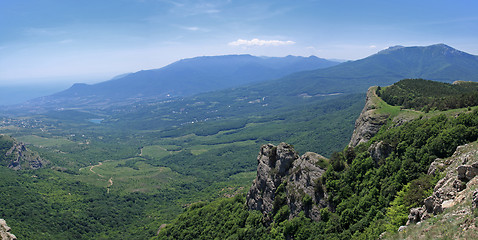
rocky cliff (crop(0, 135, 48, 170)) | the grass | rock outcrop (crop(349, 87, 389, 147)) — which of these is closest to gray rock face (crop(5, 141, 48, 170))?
rocky cliff (crop(0, 135, 48, 170))

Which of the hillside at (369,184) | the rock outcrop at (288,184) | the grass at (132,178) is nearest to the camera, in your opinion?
the hillside at (369,184)

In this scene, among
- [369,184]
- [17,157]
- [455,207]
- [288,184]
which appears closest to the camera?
[455,207]

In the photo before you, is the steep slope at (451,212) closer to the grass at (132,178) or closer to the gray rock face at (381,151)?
the gray rock face at (381,151)

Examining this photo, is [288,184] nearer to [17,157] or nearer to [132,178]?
[132,178]

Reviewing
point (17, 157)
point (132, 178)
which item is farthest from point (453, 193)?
point (17, 157)

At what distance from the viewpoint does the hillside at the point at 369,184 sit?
87.1ft

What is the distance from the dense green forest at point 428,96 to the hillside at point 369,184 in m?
3.07

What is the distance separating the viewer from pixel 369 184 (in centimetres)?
3409

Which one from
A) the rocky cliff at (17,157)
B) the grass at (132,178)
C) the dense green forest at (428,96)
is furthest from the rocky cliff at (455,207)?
the rocky cliff at (17,157)

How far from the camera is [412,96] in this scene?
208ft

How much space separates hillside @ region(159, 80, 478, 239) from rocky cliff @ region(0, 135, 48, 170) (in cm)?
16443

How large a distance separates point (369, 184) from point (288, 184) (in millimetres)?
13338

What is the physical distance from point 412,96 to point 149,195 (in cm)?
12448

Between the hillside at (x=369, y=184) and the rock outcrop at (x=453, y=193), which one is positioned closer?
the rock outcrop at (x=453, y=193)
